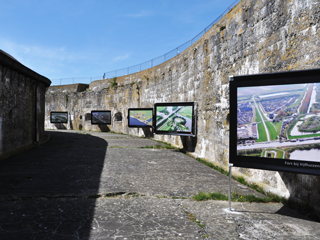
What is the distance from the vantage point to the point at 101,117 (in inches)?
809

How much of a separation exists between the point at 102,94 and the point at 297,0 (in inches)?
740

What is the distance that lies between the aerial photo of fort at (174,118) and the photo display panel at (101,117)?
35.4ft

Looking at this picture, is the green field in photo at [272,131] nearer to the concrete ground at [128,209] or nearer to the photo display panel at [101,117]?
the concrete ground at [128,209]

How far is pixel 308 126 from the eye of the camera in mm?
3037

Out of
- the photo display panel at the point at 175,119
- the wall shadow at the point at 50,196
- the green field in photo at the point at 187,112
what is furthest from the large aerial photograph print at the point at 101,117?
the wall shadow at the point at 50,196

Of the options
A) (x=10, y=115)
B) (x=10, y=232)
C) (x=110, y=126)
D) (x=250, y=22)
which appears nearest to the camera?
(x=10, y=232)

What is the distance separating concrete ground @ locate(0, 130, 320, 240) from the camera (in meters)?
2.73

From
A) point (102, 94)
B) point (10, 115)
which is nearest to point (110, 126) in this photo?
point (102, 94)

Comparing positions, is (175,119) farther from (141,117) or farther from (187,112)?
(141,117)

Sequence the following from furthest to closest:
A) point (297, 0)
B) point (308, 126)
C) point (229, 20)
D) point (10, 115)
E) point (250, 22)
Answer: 1. point (10, 115)
2. point (229, 20)
3. point (250, 22)
4. point (297, 0)
5. point (308, 126)

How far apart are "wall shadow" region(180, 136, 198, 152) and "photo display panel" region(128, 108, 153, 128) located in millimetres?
3904

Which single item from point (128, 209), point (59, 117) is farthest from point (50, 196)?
point (59, 117)

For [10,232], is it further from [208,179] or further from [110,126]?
[110,126]

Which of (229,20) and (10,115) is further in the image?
(10,115)
